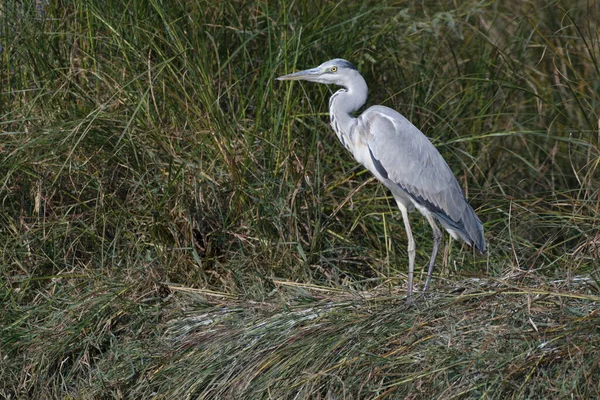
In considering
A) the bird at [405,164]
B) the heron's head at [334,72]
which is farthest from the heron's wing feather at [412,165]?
the heron's head at [334,72]

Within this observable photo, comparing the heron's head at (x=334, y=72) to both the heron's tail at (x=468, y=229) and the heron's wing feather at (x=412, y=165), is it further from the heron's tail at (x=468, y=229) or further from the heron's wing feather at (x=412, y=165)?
the heron's tail at (x=468, y=229)

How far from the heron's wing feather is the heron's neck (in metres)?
0.09

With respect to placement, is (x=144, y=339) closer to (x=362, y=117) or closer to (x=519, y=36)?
(x=362, y=117)

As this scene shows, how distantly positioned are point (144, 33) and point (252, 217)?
3.38 ft

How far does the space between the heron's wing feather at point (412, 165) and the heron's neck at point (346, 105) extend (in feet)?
0.31

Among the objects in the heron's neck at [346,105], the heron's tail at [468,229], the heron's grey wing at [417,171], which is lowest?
the heron's tail at [468,229]

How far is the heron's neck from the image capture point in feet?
15.4

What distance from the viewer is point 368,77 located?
18.0 feet

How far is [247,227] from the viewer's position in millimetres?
4602

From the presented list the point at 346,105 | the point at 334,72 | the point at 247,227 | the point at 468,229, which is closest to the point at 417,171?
the point at 468,229

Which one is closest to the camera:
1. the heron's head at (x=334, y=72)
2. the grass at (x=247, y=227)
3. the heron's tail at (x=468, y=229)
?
the grass at (x=247, y=227)

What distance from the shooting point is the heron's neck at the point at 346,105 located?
4699 mm

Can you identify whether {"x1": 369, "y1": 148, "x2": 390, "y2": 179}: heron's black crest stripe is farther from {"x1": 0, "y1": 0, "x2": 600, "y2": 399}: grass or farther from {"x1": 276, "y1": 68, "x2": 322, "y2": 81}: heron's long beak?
{"x1": 276, "y1": 68, "x2": 322, "y2": 81}: heron's long beak

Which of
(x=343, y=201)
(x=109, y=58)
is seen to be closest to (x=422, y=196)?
(x=343, y=201)
